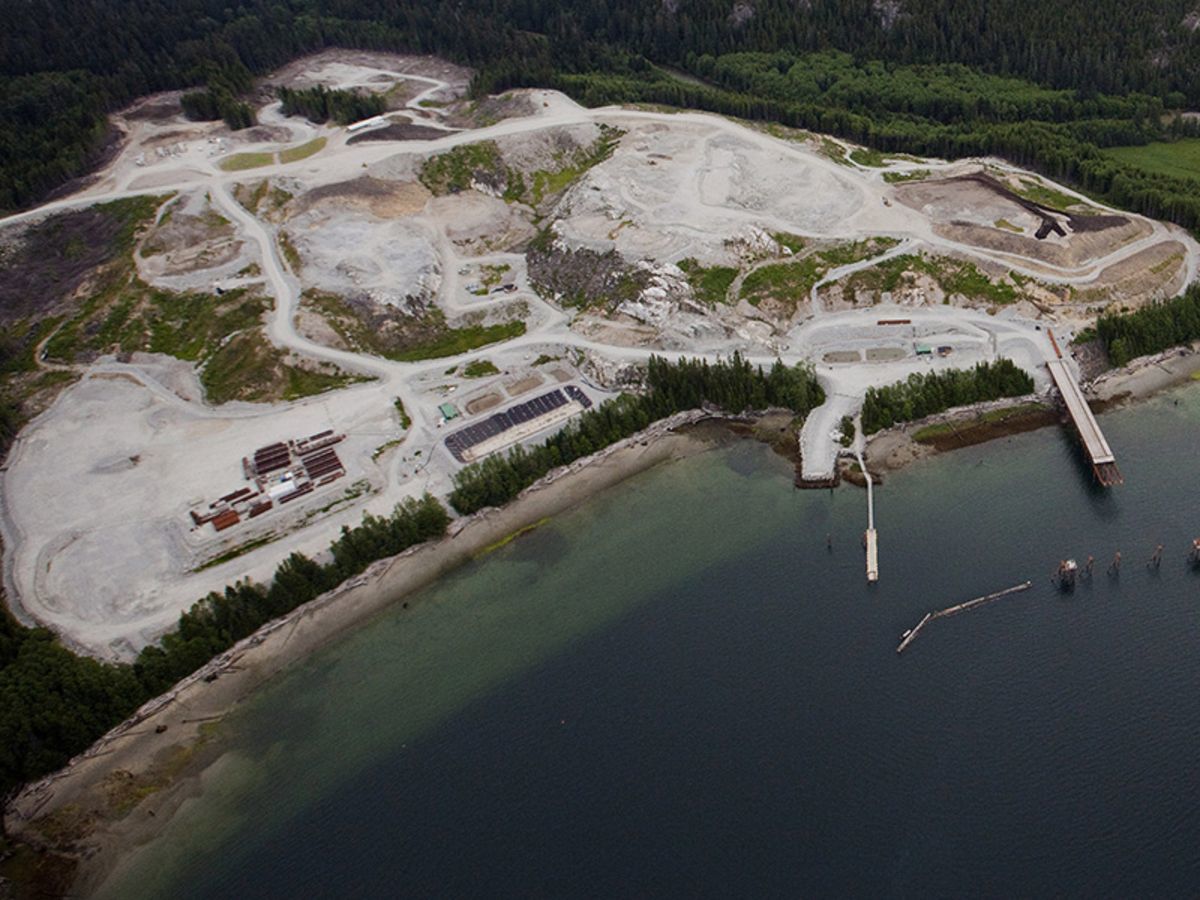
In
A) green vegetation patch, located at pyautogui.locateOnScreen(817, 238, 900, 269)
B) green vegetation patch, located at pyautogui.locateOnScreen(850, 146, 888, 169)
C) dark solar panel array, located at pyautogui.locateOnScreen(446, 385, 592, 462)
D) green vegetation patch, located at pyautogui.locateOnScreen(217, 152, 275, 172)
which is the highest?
green vegetation patch, located at pyautogui.locateOnScreen(217, 152, 275, 172)

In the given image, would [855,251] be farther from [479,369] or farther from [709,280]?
[479,369]

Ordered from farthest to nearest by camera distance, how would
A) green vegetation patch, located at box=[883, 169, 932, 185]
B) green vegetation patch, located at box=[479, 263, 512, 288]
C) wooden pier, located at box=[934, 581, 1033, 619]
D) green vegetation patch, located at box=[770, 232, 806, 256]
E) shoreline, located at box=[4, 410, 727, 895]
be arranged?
green vegetation patch, located at box=[883, 169, 932, 185]
green vegetation patch, located at box=[479, 263, 512, 288]
green vegetation patch, located at box=[770, 232, 806, 256]
wooden pier, located at box=[934, 581, 1033, 619]
shoreline, located at box=[4, 410, 727, 895]

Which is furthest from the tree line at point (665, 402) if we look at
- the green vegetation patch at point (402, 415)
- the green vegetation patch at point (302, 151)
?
the green vegetation patch at point (302, 151)

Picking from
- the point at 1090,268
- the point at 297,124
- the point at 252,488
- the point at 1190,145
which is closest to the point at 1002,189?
the point at 1090,268

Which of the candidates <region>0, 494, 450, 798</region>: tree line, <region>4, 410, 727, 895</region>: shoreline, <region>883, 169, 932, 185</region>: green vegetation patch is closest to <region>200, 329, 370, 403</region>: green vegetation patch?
<region>0, 494, 450, 798</region>: tree line

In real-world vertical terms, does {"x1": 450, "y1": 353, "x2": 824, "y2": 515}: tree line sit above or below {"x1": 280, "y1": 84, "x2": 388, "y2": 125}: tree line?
below

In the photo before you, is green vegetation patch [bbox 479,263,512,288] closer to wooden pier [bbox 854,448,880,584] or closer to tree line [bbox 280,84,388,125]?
tree line [bbox 280,84,388,125]

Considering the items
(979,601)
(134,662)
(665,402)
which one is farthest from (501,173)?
(979,601)
